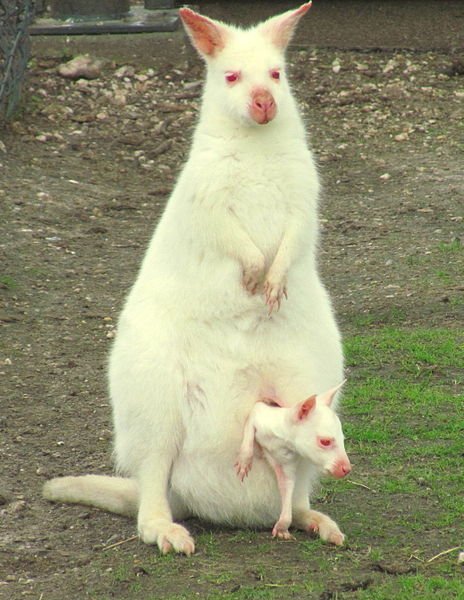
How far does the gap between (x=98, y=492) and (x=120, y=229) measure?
3.72 m

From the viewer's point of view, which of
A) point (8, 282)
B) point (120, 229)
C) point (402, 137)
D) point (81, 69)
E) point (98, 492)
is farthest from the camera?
point (81, 69)

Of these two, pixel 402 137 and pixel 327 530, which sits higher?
pixel 402 137

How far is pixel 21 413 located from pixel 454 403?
1.79 meters

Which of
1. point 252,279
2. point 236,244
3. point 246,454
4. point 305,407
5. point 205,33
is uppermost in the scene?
point 205,33

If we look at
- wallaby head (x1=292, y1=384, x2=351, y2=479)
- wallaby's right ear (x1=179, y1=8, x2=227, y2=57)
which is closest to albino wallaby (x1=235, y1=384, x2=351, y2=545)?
wallaby head (x1=292, y1=384, x2=351, y2=479)

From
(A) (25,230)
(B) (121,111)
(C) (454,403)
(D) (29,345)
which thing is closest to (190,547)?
(C) (454,403)

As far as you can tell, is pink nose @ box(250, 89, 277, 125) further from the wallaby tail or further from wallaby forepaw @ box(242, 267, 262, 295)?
the wallaby tail

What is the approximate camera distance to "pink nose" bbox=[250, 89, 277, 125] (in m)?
3.82

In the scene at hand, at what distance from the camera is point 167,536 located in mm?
3764

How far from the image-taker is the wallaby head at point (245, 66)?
385 centimetres

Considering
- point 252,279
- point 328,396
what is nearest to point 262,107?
point 252,279

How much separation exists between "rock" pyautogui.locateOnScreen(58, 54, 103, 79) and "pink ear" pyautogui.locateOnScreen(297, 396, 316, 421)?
21.8 feet

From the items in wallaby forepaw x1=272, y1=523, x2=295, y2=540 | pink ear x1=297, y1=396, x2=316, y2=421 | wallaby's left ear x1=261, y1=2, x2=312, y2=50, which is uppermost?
wallaby's left ear x1=261, y1=2, x2=312, y2=50

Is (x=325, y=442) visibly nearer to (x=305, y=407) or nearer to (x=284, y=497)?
(x=305, y=407)
